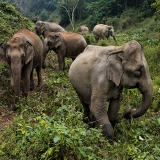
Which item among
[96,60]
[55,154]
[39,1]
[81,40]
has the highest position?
[96,60]

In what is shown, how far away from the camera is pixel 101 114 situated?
523 centimetres

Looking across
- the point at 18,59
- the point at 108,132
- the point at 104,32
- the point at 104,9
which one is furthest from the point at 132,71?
the point at 104,9

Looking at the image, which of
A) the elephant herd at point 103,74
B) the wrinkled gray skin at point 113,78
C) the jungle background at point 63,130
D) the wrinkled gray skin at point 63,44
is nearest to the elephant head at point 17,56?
the elephant herd at point 103,74

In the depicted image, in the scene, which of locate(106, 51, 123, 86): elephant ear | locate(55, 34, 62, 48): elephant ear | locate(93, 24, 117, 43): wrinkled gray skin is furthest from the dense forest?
locate(106, 51, 123, 86): elephant ear

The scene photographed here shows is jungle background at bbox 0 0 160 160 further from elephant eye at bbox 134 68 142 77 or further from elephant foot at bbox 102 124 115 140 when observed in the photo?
elephant eye at bbox 134 68 142 77

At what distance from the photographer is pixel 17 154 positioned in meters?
4.12

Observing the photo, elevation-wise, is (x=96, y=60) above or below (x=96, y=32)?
above

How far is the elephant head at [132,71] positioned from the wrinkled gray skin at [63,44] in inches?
223

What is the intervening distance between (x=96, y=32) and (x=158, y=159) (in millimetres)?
19773

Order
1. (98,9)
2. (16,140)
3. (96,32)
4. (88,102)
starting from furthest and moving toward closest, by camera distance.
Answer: (98,9)
(96,32)
(88,102)
(16,140)

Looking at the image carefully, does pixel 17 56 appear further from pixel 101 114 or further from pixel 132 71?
pixel 132 71

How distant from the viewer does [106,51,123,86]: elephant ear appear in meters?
5.03

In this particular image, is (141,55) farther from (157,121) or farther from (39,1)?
(39,1)

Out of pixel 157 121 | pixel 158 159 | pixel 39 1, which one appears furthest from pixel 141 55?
pixel 39 1
